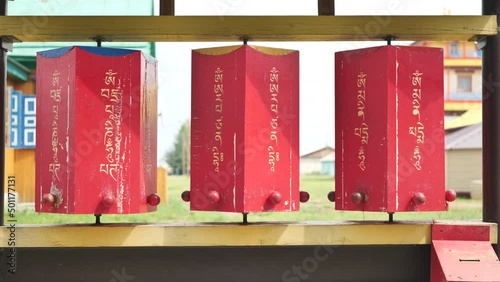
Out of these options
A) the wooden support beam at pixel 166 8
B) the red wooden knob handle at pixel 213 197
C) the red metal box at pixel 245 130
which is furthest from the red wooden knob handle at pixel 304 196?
the wooden support beam at pixel 166 8

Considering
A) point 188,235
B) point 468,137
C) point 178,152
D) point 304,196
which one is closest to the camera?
point 188,235

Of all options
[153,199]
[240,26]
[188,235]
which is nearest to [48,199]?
[153,199]

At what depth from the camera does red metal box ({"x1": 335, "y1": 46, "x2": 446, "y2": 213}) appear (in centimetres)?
291

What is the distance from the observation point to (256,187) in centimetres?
290

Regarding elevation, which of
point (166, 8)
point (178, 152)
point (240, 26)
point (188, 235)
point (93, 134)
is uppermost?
point (166, 8)

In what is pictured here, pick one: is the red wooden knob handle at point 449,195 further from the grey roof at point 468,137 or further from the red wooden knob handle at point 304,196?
the grey roof at point 468,137

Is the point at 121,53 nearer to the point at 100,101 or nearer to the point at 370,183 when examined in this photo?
the point at 100,101

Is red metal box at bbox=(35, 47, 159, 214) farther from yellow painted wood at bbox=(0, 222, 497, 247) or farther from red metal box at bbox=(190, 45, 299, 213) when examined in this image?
red metal box at bbox=(190, 45, 299, 213)

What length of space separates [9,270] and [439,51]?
224 centimetres

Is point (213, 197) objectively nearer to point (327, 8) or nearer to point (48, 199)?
point (48, 199)

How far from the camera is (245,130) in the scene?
9.49 ft

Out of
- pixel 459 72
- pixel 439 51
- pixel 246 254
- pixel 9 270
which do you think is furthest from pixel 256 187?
pixel 459 72

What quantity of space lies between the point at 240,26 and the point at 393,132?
33.2 inches

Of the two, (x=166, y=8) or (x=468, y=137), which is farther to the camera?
(x=468, y=137)
